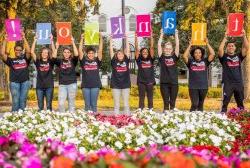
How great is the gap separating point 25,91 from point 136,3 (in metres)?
53.0

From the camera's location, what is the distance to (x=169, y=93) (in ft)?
42.8

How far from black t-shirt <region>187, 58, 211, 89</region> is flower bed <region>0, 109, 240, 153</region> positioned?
1.92 m

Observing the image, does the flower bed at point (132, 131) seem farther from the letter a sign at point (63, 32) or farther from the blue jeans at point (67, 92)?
the letter a sign at point (63, 32)

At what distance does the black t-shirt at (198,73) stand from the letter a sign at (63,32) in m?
2.85

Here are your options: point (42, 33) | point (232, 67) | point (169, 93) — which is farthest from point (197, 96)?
point (42, 33)

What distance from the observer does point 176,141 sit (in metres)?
7.69

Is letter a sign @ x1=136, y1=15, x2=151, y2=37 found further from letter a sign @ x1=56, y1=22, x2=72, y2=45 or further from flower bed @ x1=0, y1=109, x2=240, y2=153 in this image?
flower bed @ x1=0, y1=109, x2=240, y2=153

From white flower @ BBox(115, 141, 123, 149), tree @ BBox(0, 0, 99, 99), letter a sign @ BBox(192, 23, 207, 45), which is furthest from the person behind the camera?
Answer: tree @ BBox(0, 0, 99, 99)

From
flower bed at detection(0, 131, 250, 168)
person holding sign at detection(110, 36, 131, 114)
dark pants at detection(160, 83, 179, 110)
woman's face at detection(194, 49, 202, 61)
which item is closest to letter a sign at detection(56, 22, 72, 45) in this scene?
person holding sign at detection(110, 36, 131, 114)

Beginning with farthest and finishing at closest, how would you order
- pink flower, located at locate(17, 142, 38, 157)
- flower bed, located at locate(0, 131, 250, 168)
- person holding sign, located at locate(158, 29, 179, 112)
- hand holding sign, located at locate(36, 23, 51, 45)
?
hand holding sign, located at locate(36, 23, 51, 45)
person holding sign, located at locate(158, 29, 179, 112)
pink flower, located at locate(17, 142, 38, 157)
flower bed, located at locate(0, 131, 250, 168)

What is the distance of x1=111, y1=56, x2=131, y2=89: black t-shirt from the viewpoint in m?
12.8

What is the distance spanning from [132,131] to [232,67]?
5.22 metres

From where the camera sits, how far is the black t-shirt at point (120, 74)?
12844mm

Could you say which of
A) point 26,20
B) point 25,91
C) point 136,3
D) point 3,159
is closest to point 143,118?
point 25,91
